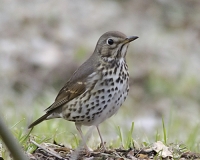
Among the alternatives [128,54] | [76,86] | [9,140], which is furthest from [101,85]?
[128,54]

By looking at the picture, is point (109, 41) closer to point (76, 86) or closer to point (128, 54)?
point (76, 86)

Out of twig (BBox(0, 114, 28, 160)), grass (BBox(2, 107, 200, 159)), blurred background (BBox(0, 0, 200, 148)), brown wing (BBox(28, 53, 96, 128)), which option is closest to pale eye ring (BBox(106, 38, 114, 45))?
brown wing (BBox(28, 53, 96, 128))

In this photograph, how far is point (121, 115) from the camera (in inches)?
304

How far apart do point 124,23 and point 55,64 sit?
252 centimetres

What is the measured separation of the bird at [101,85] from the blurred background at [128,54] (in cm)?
176

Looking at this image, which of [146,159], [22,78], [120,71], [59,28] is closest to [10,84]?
[22,78]

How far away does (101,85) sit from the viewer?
4656 mm

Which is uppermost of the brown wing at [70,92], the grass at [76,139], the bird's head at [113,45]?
the bird's head at [113,45]

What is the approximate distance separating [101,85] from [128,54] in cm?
509

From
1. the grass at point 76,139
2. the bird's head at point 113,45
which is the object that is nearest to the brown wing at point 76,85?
the bird's head at point 113,45

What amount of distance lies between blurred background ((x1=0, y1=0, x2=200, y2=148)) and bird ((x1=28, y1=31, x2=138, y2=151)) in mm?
1758

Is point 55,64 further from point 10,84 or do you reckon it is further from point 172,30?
point 172,30

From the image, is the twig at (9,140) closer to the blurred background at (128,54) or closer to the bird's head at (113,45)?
the bird's head at (113,45)

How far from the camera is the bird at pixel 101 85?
15.2 ft
